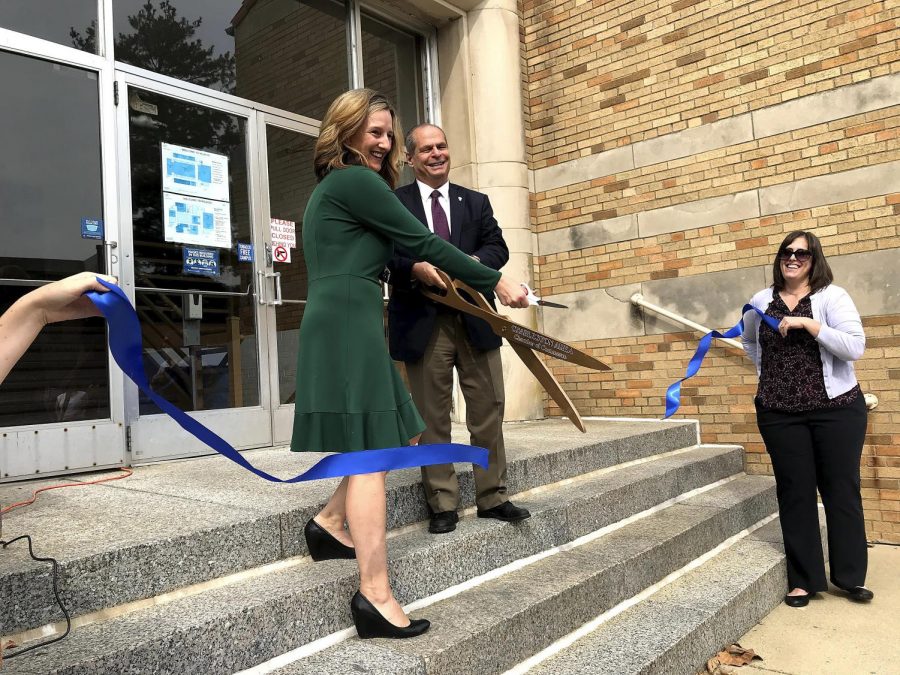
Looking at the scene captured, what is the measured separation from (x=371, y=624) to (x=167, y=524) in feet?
3.01

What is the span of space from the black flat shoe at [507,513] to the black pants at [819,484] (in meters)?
1.48

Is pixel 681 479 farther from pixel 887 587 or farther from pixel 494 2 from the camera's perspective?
pixel 494 2

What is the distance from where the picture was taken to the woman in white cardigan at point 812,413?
3.90 m

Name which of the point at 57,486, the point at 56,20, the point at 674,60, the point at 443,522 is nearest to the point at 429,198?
the point at 443,522

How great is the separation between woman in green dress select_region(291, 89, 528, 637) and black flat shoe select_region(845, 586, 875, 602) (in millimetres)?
2722

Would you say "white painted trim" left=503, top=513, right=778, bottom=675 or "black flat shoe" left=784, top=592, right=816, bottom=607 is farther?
"black flat shoe" left=784, top=592, right=816, bottom=607

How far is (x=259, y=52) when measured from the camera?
5.84 meters

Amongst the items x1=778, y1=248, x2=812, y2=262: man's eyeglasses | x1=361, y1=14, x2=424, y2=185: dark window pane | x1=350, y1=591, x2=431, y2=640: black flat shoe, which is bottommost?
x1=350, y1=591, x2=431, y2=640: black flat shoe

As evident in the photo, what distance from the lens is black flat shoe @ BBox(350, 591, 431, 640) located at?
8.28 feet

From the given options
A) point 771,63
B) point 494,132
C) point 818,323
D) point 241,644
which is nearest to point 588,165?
point 494,132

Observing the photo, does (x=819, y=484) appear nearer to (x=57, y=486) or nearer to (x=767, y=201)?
(x=767, y=201)

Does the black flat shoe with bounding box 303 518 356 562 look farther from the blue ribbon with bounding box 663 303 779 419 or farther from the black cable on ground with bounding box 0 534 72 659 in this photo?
the blue ribbon with bounding box 663 303 779 419

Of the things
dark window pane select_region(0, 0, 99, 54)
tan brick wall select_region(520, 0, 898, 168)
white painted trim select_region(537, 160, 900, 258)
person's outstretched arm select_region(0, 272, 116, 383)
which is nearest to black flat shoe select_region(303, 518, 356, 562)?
person's outstretched arm select_region(0, 272, 116, 383)

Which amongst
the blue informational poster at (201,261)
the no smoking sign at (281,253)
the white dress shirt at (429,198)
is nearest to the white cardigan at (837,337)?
the white dress shirt at (429,198)
